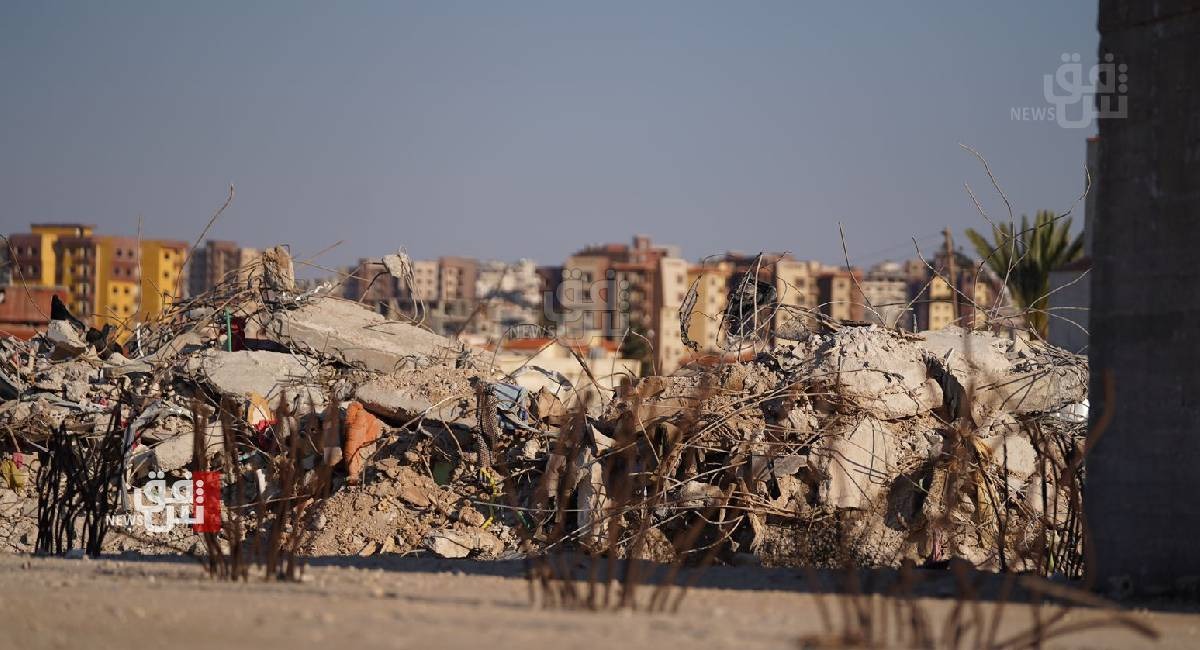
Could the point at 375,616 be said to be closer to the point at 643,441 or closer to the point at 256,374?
the point at 643,441

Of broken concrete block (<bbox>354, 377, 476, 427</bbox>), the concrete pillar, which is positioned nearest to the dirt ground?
the concrete pillar

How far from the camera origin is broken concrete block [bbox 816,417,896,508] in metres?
7.91

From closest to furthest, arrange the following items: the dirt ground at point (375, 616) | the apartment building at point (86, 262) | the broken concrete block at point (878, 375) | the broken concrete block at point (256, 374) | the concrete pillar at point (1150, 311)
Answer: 1. the dirt ground at point (375, 616)
2. the concrete pillar at point (1150, 311)
3. the broken concrete block at point (878, 375)
4. the broken concrete block at point (256, 374)
5. the apartment building at point (86, 262)

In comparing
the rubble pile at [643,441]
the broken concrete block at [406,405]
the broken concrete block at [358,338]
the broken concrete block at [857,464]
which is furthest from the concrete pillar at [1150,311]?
the broken concrete block at [358,338]

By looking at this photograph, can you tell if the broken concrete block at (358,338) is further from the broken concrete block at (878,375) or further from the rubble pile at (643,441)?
the broken concrete block at (878,375)

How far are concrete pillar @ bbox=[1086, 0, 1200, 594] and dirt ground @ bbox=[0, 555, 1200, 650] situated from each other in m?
0.54

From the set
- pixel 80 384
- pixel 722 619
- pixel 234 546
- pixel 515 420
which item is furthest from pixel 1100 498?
pixel 80 384

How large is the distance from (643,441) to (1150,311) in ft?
11.5

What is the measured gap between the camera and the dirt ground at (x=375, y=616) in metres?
3.76

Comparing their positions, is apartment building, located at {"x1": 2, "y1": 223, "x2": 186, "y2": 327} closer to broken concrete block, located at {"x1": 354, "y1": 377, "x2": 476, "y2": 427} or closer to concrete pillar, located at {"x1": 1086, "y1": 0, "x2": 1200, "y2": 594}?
broken concrete block, located at {"x1": 354, "y1": 377, "x2": 476, "y2": 427}

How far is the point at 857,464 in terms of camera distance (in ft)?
26.3

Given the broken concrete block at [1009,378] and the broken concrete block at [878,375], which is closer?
the broken concrete block at [878,375]

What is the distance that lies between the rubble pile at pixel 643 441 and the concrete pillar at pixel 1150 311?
116 cm

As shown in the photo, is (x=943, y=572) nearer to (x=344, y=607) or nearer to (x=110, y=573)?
(x=344, y=607)
